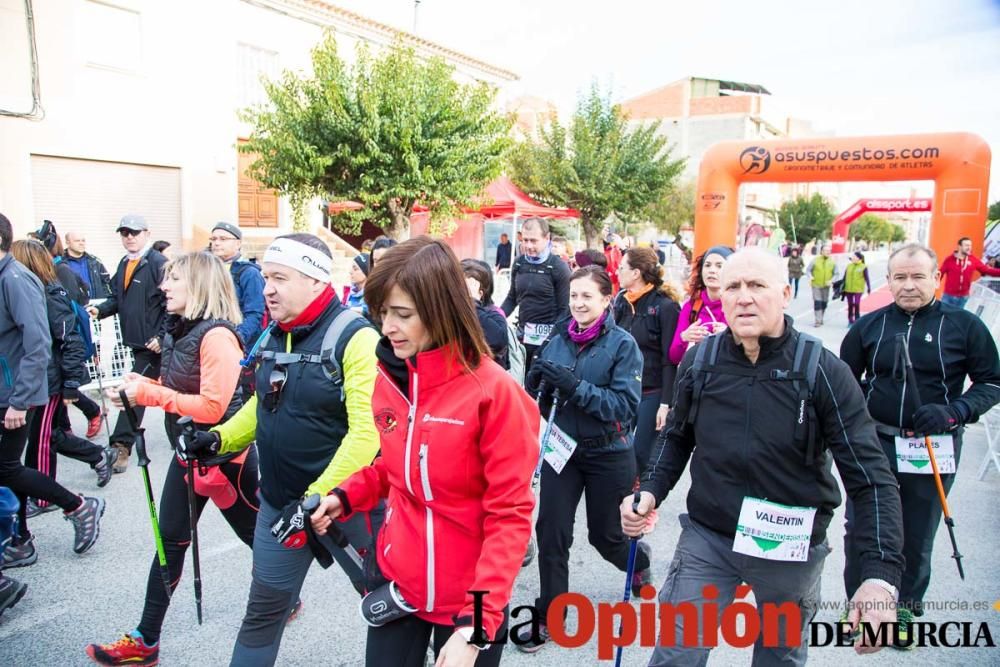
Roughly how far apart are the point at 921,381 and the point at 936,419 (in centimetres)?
31

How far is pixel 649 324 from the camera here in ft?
15.6

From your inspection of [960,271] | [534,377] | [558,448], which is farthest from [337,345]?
[960,271]

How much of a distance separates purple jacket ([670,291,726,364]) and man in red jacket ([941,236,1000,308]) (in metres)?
8.82

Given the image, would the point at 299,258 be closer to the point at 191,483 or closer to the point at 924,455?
the point at 191,483

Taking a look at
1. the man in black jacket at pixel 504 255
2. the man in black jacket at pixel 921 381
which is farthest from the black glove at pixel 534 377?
the man in black jacket at pixel 504 255

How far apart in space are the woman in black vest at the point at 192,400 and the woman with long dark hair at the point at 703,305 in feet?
9.11

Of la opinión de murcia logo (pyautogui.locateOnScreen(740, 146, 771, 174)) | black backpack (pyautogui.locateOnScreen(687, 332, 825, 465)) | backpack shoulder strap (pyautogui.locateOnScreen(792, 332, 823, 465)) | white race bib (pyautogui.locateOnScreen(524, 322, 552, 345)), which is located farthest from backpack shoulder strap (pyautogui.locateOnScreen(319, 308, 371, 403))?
la opinión de murcia logo (pyautogui.locateOnScreen(740, 146, 771, 174))

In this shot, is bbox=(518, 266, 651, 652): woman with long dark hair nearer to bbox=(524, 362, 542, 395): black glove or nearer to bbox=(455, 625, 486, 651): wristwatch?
bbox=(524, 362, 542, 395): black glove

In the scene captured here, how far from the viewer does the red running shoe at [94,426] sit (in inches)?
268

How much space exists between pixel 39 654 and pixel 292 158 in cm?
1256

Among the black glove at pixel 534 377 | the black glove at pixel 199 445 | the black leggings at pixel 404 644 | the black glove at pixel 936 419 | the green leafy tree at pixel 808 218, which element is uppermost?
the green leafy tree at pixel 808 218

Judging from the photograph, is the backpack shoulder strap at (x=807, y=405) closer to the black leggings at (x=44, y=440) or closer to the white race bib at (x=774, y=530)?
the white race bib at (x=774, y=530)

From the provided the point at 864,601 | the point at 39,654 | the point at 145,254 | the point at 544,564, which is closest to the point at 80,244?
the point at 145,254

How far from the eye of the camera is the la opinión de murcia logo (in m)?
14.2
